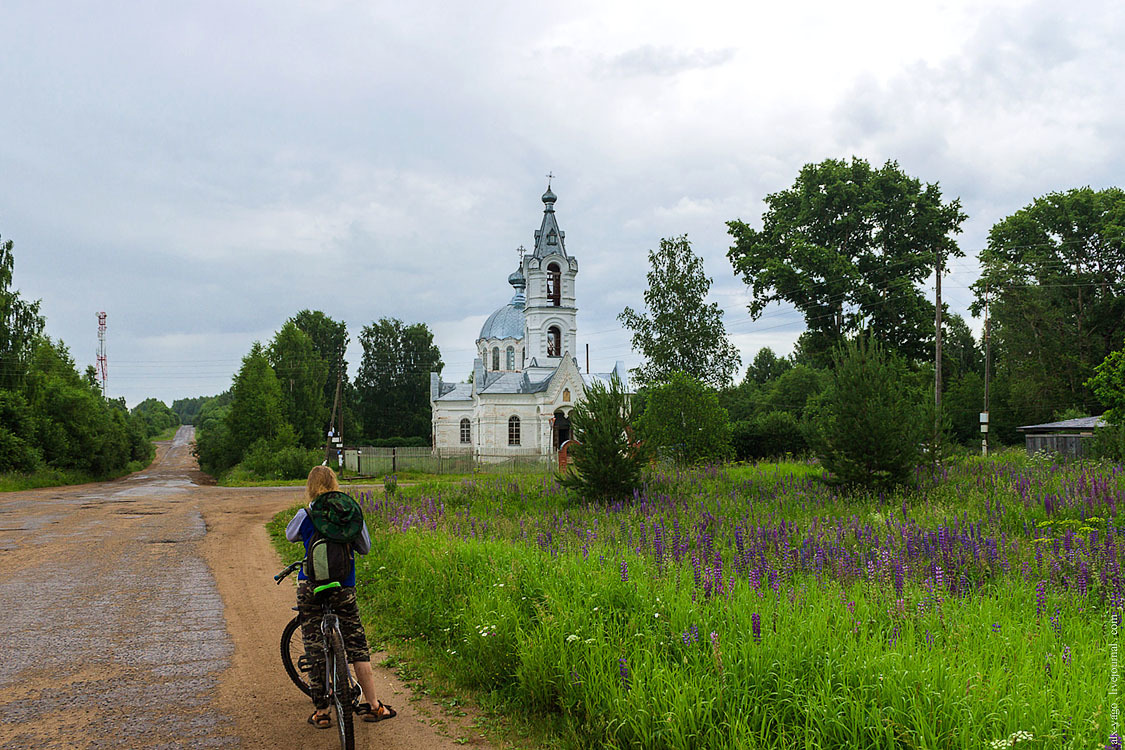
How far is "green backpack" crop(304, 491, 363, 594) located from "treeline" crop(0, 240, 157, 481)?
1416 inches

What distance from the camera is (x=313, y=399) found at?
62156 mm

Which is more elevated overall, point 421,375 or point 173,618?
point 421,375

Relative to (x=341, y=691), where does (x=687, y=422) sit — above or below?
above

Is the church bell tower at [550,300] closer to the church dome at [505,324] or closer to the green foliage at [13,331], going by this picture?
the church dome at [505,324]

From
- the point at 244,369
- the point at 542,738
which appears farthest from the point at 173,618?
the point at 244,369

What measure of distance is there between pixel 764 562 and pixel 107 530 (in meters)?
14.9

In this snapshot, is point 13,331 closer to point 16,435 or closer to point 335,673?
point 16,435

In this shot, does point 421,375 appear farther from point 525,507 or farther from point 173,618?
point 173,618

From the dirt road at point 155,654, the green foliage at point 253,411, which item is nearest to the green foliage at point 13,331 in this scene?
the green foliage at point 253,411

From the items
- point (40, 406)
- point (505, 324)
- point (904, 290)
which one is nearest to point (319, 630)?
point (904, 290)

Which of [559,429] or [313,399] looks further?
[313,399]

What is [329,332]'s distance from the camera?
7781cm

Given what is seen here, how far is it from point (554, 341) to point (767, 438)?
80.1 feet

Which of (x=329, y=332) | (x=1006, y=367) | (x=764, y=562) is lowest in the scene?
(x=764, y=562)
